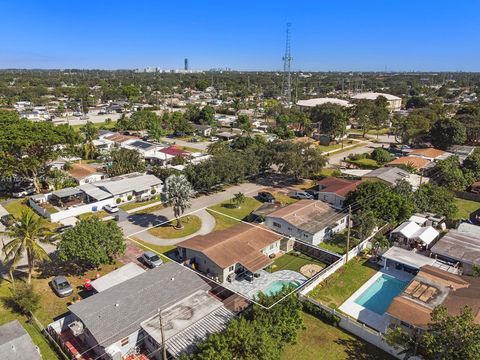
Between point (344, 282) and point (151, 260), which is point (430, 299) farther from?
point (151, 260)

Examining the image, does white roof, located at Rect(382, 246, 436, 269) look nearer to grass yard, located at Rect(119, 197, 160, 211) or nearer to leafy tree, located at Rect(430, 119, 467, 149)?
grass yard, located at Rect(119, 197, 160, 211)

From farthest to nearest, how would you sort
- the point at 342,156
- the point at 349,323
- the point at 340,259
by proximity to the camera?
the point at 342,156 → the point at 340,259 → the point at 349,323

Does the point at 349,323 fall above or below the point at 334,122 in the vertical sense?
below

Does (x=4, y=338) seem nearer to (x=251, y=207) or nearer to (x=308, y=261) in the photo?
(x=308, y=261)

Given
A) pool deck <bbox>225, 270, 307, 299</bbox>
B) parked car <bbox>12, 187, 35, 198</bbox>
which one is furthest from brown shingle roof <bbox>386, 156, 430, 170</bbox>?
parked car <bbox>12, 187, 35, 198</bbox>

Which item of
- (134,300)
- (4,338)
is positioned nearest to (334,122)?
(134,300)

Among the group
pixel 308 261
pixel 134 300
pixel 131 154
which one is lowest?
pixel 308 261

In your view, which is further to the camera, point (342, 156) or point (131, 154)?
point (342, 156)

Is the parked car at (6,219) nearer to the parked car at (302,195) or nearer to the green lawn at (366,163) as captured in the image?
the parked car at (302,195)
